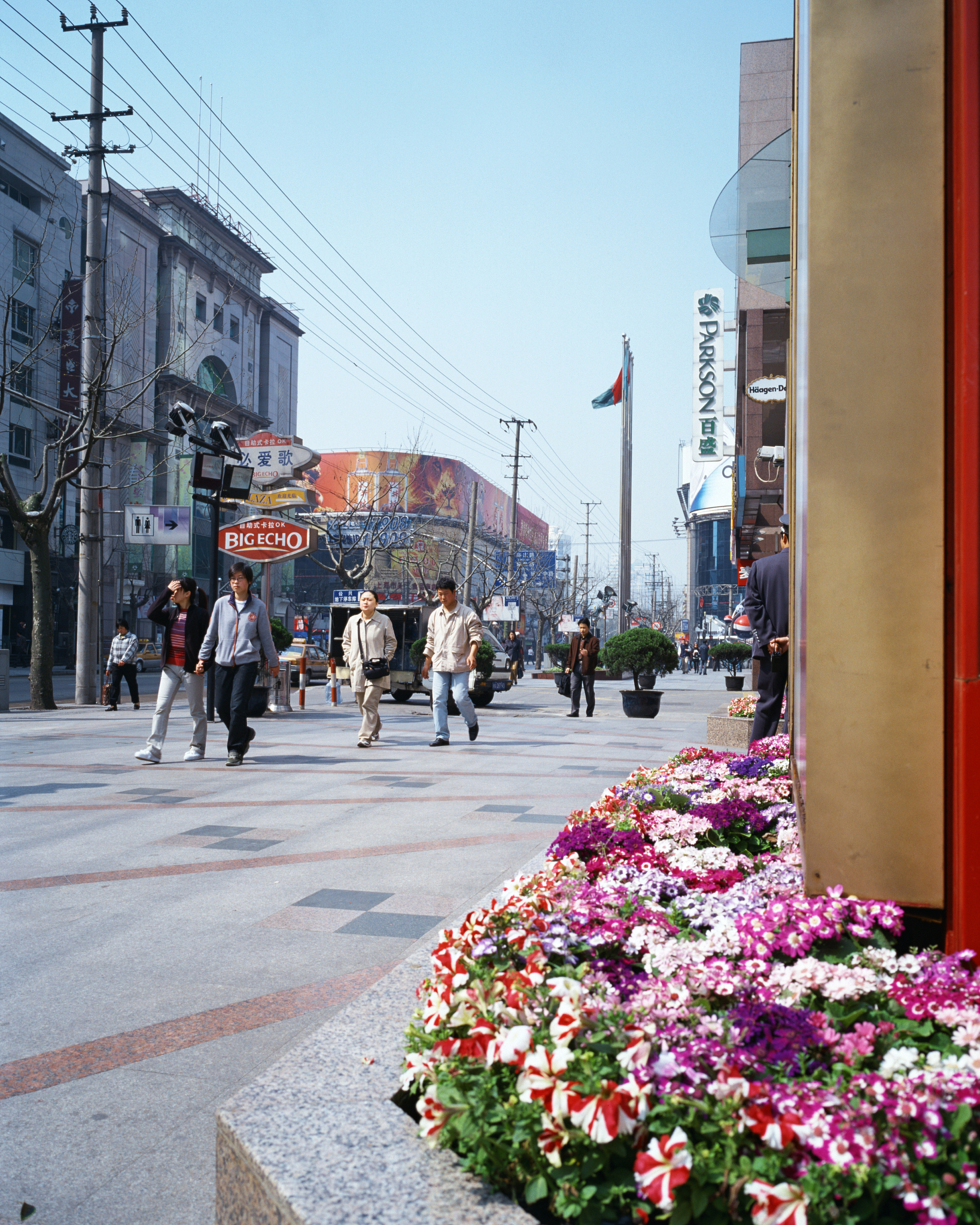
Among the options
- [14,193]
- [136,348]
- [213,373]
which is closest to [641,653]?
[14,193]

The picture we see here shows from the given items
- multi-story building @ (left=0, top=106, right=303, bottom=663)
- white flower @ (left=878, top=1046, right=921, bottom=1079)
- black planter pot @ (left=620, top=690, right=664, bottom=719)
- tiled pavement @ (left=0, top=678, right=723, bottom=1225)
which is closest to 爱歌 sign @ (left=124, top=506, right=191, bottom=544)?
multi-story building @ (left=0, top=106, right=303, bottom=663)

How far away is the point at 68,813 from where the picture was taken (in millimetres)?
6758

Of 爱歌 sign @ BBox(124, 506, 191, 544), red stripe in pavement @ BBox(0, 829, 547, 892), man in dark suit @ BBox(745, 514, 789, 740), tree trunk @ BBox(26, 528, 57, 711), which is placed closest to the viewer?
red stripe in pavement @ BBox(0, 829, 547, 892)

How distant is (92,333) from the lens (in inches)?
707

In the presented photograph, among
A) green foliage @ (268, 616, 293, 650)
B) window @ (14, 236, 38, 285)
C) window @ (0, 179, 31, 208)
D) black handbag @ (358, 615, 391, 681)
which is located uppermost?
window @ (0, 179, 31, 208)

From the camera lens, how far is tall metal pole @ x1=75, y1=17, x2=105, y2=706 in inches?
711

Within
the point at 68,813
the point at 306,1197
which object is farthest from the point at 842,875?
the point at 68,813

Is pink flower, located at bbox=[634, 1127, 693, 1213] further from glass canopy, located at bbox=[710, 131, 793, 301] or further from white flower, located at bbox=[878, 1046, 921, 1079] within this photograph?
glass canopy, located at bbox=[710, 131, 793, 301]

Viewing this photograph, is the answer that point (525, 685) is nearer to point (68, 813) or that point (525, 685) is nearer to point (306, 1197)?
point (68, 813)

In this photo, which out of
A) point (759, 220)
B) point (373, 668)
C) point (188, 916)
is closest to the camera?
point (188, 916)

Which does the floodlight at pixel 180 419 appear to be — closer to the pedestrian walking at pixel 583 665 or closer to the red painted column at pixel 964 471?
the pedestrian walking at pixel 583 665

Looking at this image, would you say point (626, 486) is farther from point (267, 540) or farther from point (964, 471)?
point (964, 471)

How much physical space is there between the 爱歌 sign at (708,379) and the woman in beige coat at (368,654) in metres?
25.1

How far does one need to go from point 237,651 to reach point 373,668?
2.19 meters
